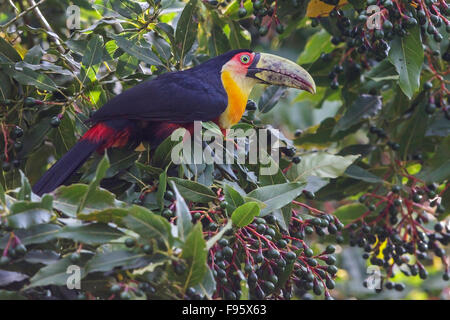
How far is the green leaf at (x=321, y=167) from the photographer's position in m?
2.51

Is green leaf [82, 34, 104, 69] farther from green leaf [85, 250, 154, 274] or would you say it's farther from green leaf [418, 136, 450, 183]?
green leaf [418, 136, 450, 183]

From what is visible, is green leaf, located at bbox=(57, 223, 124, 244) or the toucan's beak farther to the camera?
the toucan's beak

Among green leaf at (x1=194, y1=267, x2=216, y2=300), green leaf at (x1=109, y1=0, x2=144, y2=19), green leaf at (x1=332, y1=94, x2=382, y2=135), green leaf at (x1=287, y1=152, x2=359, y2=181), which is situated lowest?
green leaf at (x1=332, y1=94, x2=382, y2=135)

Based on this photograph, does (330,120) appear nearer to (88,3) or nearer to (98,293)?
(88,3)

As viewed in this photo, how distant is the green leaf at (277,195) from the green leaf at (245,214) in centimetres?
12

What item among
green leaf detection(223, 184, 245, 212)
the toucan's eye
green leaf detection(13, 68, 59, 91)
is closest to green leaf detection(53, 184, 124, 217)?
green leaf detection(223, 184, 245, 212)

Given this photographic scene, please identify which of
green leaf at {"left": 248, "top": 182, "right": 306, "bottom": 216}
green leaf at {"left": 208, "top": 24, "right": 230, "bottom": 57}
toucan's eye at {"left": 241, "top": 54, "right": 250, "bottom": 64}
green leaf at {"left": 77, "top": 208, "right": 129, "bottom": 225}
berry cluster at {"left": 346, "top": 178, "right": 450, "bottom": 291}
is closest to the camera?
green leaf at {"left": 77, "top": 208, "right": 129, "bottom": 225}

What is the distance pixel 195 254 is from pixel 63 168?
101 cm

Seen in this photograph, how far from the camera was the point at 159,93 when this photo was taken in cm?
295

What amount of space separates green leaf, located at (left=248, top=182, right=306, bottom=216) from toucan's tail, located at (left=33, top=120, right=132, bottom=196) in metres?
0.81

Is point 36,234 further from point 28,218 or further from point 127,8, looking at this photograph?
point 127,8

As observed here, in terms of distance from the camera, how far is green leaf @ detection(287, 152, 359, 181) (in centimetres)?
251

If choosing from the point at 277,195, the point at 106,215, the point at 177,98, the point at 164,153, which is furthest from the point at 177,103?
the point at 106,215

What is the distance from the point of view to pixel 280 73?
10.5 ft
